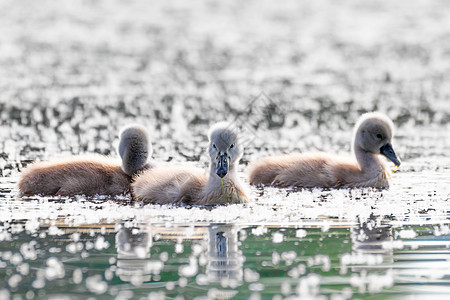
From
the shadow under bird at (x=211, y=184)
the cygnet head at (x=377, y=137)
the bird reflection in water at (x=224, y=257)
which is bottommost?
the bird reflection in water at (x=224, y=257)

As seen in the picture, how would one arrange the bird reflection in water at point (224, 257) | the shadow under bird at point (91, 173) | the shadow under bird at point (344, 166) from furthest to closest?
the shadow under bird at point (344, 166) < the shadow under bird at point (91, 173) < the bird reflection in water at point (224, 257)

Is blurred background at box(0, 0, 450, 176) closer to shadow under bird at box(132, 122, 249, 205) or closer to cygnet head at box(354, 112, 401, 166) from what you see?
cygnet head at box(354, 112, 401, 166)

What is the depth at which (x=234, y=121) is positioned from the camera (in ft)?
33.9

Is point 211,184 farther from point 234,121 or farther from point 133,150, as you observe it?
point 133,150

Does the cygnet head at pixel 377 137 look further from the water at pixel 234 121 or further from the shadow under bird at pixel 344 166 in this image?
the water at pixel 234 121

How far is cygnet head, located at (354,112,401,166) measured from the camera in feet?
36.9

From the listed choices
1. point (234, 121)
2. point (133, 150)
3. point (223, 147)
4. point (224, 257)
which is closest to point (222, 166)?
point (223, 147)

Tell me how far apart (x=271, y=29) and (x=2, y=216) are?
790 inches

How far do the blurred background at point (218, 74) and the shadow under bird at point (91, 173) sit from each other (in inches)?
58.5

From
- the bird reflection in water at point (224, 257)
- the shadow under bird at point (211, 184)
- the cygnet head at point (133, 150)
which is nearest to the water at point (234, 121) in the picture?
the bird reflection in water at point (224, 257)

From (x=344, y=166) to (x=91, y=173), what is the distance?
10.0 ft

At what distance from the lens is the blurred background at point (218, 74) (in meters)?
14.3

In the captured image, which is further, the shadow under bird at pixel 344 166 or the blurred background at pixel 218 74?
the blurred background at pixel 218 74

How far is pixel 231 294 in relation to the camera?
6.07m
